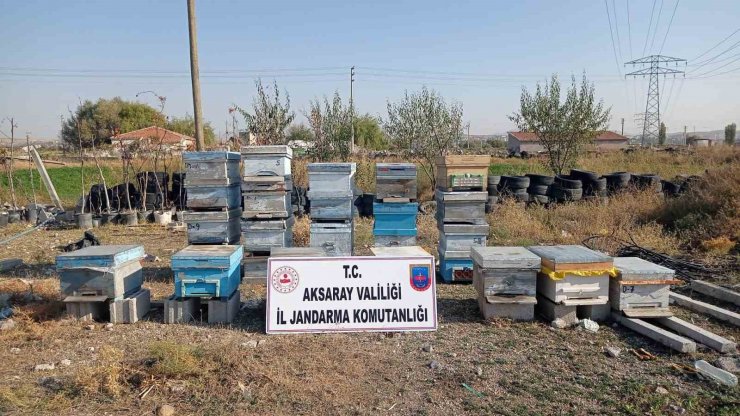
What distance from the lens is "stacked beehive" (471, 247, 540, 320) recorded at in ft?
20.0

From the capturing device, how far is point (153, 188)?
1627 cm

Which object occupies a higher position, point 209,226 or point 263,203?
point 263,203

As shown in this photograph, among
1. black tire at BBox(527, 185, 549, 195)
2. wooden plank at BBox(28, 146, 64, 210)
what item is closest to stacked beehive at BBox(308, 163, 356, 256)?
black tire at BBox(527, 185, 549, 195)

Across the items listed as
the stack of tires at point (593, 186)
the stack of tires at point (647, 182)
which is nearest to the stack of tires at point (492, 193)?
the stack of tires at point (593, 186)

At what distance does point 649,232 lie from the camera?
10906 millimetres

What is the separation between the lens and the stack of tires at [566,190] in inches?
570

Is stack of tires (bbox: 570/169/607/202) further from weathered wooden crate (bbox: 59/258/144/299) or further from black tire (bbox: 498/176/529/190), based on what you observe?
weathered wooden crate (bbox: 59/258/144/299)

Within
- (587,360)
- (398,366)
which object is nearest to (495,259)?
(587,360)

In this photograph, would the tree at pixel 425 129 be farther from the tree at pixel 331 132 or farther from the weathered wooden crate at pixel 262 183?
the weathered wooden crate at pixel 262 183

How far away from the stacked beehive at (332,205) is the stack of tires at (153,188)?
29.6 feet

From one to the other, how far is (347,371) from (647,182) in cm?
1342

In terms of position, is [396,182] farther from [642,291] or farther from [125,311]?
[125,311]

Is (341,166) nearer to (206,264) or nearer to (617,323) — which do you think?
(206,264)

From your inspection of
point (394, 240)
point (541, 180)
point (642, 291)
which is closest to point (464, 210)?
point (394, 240)
